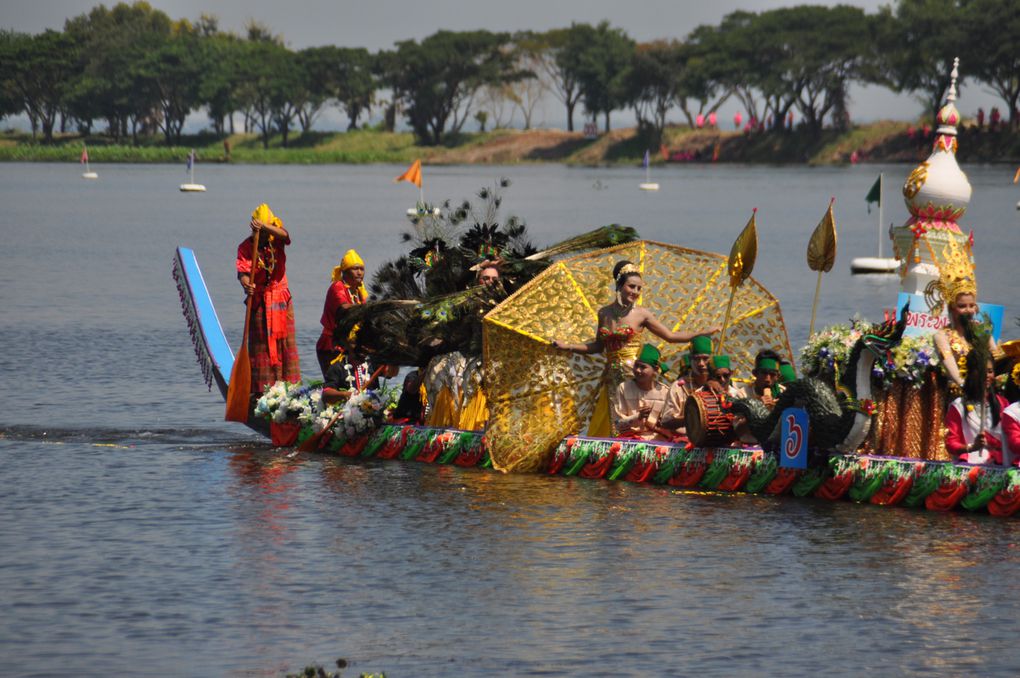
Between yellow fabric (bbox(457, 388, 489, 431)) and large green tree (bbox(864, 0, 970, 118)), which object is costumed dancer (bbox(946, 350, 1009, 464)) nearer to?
yellow fabric (bbox(457, 388, 489, 431))

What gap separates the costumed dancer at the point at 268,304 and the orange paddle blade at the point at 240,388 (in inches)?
3.5

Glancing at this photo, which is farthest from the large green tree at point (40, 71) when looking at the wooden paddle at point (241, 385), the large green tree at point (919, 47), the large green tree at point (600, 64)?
the wooden paddle at point (241, 385)

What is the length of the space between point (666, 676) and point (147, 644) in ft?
10.1

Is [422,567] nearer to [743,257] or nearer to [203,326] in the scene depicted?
[743,257]

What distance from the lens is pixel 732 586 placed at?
11.5 metres

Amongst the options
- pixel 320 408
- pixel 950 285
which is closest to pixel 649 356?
pixel 950 285

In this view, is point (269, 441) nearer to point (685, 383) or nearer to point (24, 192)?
point (685, 383)

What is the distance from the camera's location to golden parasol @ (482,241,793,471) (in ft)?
47.2

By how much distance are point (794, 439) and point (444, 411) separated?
3.50 metres

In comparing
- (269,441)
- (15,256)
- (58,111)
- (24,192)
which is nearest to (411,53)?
(58,111)

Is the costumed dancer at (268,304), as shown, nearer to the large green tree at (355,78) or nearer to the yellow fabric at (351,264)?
the yellow fabric at (351,264)

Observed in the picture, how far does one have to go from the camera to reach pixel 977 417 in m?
12.4

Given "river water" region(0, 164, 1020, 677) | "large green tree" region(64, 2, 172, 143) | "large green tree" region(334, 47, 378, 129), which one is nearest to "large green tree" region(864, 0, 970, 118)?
"large green tree" region(334, 47, 378, 129)

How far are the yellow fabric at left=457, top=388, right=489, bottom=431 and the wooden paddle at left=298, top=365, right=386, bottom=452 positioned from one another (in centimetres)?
104
